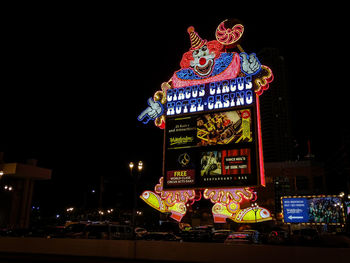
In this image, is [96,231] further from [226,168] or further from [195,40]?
[195,40]

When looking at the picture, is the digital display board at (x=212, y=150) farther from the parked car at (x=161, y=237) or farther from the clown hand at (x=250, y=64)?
the parked car at (x=161, y=237)

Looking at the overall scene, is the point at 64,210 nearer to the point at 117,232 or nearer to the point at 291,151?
the point at 117,232

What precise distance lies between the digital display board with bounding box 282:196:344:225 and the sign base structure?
1503 cm

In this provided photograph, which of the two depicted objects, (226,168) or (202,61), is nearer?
(226,168)

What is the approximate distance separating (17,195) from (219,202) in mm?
34159

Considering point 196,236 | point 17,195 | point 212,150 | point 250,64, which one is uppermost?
point 250,64

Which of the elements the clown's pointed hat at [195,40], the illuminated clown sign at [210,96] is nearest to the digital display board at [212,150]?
the illuminated clown sign at [210,96]

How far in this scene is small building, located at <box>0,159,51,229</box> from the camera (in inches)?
1827

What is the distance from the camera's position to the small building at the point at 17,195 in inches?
1827

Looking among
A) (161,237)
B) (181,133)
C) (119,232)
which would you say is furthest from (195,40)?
(119,232)

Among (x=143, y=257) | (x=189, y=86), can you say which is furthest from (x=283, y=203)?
(x=143, y=257)

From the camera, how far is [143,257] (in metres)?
17.1

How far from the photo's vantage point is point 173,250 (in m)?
16.5

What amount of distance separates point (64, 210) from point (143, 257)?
66.0m
